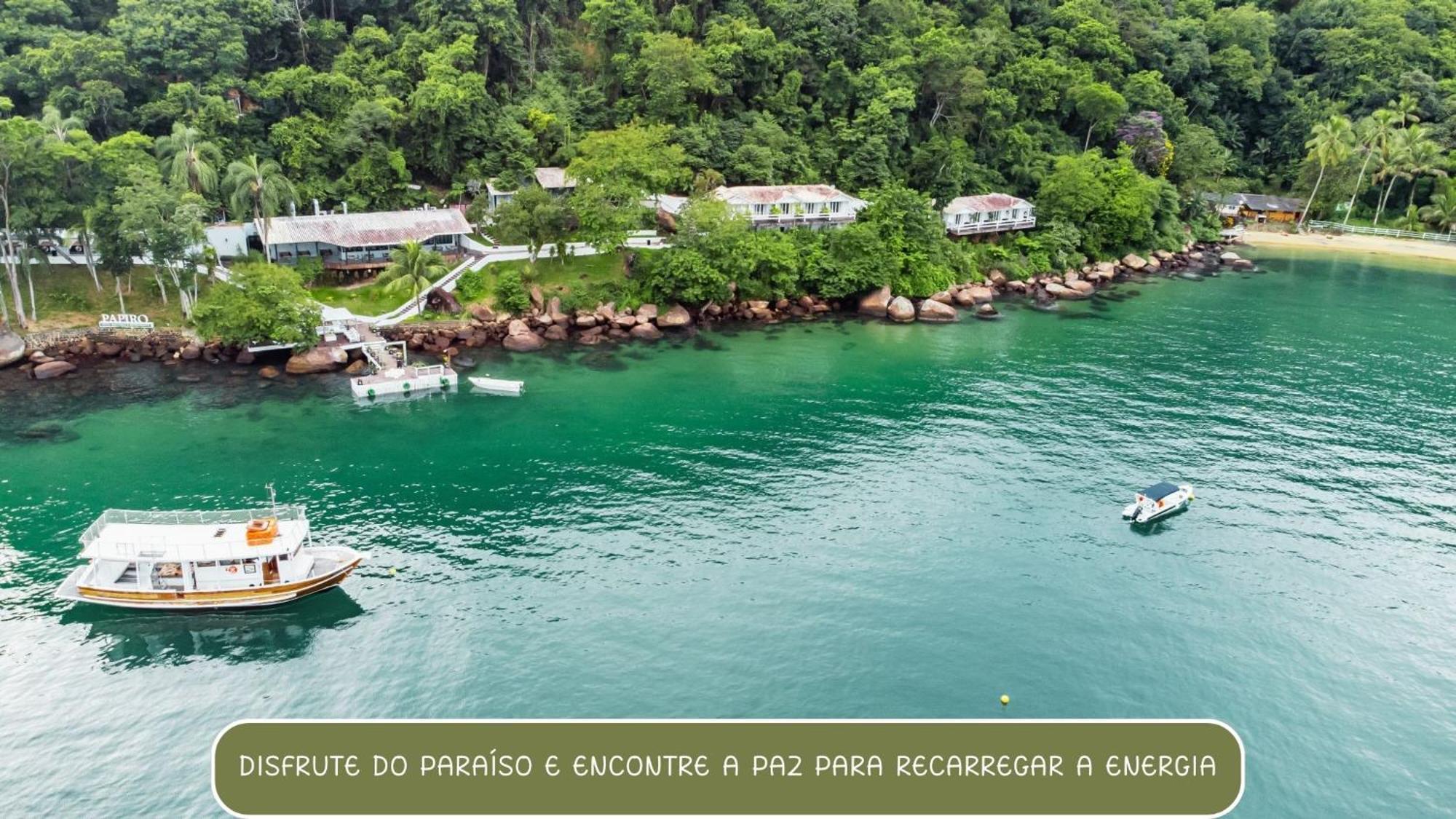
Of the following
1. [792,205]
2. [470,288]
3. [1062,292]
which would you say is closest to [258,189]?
[470,288]

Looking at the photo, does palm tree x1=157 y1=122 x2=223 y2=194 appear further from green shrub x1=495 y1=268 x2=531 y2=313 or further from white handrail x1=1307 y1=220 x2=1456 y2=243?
white handrail x1=1307 y1=220 x2=1456 y2=243

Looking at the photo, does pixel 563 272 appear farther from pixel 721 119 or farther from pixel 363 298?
pixel 721 119

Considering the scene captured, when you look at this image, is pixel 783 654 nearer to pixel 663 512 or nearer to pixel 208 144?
pixel 663 512

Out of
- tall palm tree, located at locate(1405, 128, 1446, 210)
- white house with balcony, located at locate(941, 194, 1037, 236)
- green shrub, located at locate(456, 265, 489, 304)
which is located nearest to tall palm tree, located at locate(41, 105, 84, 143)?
green shrub, located at locate(456, 265, 489, 304)

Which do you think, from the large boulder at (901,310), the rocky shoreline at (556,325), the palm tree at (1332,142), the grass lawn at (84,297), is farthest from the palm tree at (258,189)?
the palm tree at (1332,142)

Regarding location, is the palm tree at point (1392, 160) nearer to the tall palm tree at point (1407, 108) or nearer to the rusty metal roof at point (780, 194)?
the tall palm tree at point (1407, 108)

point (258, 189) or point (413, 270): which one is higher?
point (258, 189)
